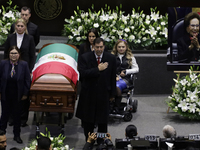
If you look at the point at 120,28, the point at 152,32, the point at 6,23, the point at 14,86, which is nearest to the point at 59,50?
Answer: the point at 14,86

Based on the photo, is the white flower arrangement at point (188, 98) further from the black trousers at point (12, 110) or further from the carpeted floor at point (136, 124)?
the black trousers at point (12, 110)

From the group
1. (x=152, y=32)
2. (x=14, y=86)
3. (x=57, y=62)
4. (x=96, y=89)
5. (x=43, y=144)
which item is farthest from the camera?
(x=152, y=32)

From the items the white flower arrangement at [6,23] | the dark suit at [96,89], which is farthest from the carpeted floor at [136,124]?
the white flower arrangement at [6,23]

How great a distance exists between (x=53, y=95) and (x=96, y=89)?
27.8 inches

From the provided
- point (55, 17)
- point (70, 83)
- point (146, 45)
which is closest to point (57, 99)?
point (70, 83)

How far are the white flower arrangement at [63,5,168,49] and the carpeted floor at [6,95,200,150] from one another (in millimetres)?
1467

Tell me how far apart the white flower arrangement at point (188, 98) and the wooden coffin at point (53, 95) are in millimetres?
2104

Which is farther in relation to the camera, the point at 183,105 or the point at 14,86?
the point at 183,105

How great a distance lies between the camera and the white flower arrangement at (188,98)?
7.65 meters

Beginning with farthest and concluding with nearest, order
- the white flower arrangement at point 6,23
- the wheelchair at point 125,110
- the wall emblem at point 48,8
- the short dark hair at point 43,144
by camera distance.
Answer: the wall emblem at point 48,8
the white flower arrangement at point 6,23
the wheelchair at point 125,110
the short dark hair at point 43,144

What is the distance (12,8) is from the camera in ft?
33.6

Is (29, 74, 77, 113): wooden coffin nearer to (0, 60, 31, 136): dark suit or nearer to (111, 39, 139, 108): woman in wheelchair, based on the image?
(0, 60, 31, 136): dark suit

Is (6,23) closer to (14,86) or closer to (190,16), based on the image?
(14,86)

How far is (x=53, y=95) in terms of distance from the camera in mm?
6578
